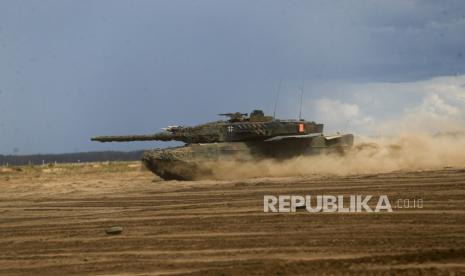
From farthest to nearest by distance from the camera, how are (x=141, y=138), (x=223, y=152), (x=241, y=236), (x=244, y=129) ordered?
(x=141, y=138) → (x=244, y=129) → (x=223, y=152) → (x=241, y=236)

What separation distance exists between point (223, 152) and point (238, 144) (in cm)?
64

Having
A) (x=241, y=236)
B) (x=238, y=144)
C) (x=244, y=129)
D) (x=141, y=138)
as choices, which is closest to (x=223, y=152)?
(x=238, y=144)

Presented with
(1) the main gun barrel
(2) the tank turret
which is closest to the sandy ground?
(2) the tank turret

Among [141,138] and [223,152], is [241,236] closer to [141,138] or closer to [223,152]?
[223,152]

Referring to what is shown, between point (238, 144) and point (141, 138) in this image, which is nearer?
point (238, 144)

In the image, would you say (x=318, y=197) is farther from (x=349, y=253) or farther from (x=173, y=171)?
(x=173, y=171)

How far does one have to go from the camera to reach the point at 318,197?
40.8 ft

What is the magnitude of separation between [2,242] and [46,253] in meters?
1.81

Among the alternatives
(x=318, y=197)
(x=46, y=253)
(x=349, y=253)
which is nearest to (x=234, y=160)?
(x=318, y=197)

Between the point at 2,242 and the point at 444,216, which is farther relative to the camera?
the point at 2,242

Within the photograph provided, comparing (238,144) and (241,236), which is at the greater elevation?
(238,144)

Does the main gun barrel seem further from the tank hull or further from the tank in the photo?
the tank hull

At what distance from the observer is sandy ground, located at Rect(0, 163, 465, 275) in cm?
684

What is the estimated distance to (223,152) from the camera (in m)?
20.6
